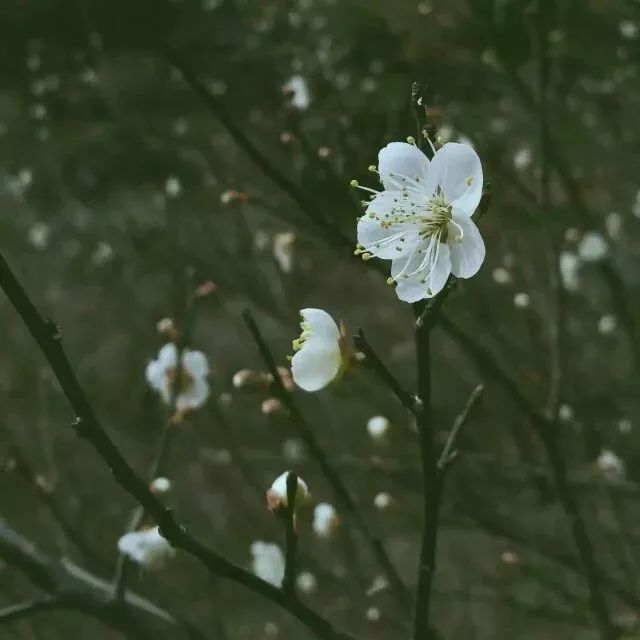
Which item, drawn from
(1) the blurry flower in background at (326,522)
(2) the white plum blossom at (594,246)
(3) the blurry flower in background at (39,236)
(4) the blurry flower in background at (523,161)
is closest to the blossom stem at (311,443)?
(1) the blurry flower in background at (326,522)

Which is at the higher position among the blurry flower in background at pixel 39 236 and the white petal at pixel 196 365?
the white petal at pixel 196 365

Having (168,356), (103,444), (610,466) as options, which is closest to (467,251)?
(103,444)

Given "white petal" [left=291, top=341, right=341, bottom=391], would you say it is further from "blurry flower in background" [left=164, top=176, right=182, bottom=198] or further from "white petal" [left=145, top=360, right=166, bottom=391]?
"blurry flower in background" [left=164, top=176, right=182, bottom=198]

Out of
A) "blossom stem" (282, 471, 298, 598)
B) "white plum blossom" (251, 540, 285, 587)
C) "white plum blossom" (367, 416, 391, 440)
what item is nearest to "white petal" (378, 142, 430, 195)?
"blossom stem" (282, 471, 298, 598)

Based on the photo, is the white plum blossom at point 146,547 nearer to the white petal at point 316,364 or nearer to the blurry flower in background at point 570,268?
the white petal at point 316,364

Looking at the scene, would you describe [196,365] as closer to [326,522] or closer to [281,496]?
[326,522]

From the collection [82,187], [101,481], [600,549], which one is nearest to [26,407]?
[101,481]
